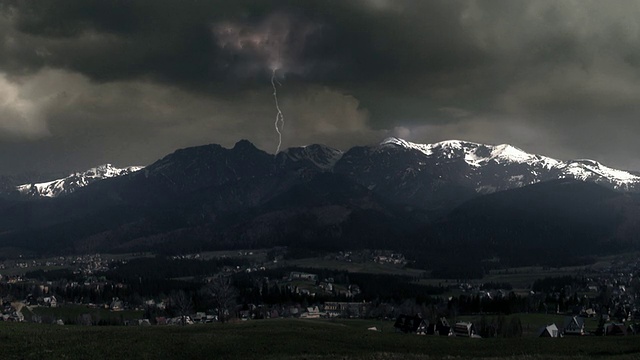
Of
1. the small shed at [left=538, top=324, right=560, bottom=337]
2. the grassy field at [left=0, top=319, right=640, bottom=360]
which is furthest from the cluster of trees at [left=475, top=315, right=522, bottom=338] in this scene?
the grassy field at [left=0, top=319, right=640, bottom=360]

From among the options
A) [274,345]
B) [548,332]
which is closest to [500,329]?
[548,332]

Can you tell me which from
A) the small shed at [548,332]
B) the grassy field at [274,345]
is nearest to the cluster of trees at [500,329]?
the small shed at [548,332]

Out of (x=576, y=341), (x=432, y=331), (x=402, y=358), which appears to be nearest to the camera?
(x=402, y=358)

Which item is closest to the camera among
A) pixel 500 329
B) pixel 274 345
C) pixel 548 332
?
pixel 274 345

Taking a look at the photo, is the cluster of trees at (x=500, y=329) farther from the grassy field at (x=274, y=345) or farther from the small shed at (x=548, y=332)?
the grassy field at (x=274, y=345)

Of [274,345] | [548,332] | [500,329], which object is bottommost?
[500,329]

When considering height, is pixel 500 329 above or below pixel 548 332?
below

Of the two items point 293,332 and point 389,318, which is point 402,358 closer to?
point 293,332

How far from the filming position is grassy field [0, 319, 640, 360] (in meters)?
63.8

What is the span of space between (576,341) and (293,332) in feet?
128

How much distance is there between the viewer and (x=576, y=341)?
84000 millimetres

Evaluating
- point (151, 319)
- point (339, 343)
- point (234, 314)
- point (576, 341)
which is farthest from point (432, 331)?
point (151, 319)

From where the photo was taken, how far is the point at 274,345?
238 ft

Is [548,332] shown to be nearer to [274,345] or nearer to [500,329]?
[500,329]
